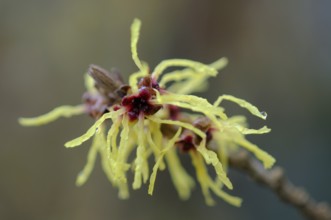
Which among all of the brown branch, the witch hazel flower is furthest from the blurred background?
the witch hazel flower

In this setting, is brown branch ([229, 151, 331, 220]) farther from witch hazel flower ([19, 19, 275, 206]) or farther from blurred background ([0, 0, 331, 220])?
blurred background ([0, 0, 331, 220])

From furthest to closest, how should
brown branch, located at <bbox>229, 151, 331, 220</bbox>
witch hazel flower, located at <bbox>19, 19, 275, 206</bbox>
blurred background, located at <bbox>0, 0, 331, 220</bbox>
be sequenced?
blurred background, located at <bbox>0, 0, 331, 220</bbox> < brown branch, located at <bbox>229, 151, 331, 220</bbox> < witch hazel flower, located at <bbox>19, 19, 275, 206</bbox>

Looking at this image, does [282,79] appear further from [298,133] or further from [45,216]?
[45,216]

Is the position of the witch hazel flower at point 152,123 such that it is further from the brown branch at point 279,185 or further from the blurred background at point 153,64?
the blurred background at point 153,64

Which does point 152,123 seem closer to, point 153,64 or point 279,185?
point 279,185

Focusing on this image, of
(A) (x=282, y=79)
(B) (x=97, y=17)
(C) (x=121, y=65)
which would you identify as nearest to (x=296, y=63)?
(A) (x=282, y=79)
